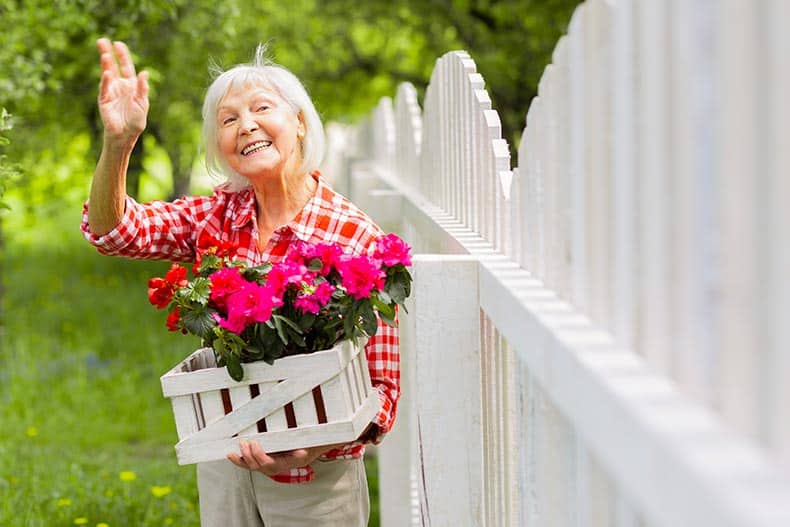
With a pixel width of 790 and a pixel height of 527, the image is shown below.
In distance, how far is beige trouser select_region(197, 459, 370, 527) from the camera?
2.64 metres

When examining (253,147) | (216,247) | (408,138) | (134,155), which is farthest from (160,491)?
(134,155)

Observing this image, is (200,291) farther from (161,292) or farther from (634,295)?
(634,295)

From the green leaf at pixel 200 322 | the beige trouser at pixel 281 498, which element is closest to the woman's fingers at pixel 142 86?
the green leaf at pixel 200 322

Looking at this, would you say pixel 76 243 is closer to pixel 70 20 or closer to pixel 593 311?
pixel 70 20

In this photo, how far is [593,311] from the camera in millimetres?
1304

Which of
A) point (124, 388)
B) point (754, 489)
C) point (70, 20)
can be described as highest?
point (70, 20)

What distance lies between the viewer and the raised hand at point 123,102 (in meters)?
2.42

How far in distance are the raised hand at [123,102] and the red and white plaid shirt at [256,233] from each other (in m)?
0.26

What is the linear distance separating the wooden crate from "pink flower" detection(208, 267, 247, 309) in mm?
156

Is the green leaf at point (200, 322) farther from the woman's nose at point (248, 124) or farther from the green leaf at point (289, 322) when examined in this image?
the woman's nose at point (248, 124)

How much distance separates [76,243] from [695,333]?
13.4 m

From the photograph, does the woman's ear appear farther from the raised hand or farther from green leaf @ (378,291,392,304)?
green leaf @ (378,291,392,304)

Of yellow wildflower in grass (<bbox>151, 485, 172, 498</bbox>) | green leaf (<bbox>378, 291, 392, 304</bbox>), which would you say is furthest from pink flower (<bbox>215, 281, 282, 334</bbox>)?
yellow wildflower in grass (<bbox>151, 485, 172, 498</bbox>)

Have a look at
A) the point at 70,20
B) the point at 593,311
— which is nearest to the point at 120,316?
the point at 70,20
